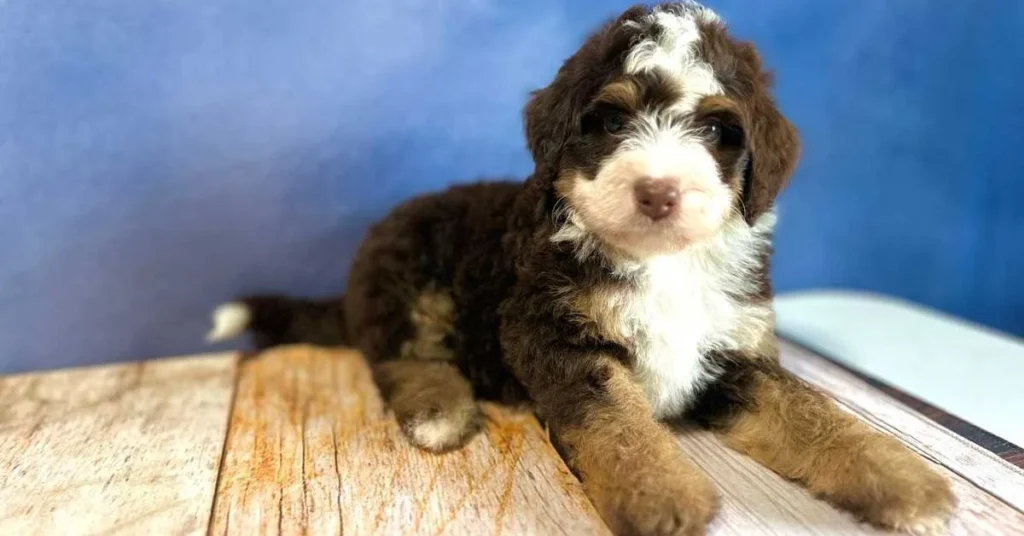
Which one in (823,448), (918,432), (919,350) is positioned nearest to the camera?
(823,448)

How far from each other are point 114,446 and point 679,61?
74.7 inches

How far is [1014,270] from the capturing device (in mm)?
3650

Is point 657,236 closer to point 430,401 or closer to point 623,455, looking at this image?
point 623,455

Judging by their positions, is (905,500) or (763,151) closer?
(905,500)

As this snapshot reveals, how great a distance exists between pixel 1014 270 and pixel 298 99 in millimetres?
3463

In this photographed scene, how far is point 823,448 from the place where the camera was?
180cm

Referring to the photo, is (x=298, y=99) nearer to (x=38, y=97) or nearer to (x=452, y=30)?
(x=452, y=30)

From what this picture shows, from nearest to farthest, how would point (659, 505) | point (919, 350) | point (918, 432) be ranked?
point (659, 505)
point (918, 432)
point (919, 350)

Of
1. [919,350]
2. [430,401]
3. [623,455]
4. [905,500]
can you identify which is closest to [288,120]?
[430,401]

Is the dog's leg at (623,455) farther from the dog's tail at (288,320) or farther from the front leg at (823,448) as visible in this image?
the dog's tail at (288,320)

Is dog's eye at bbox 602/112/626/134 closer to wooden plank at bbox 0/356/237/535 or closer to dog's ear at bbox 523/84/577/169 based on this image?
dog's ear at bbox 523/84/577/169

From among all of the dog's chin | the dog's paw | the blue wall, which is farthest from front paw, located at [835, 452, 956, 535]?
the blue wall

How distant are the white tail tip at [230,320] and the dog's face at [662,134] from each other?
138 cm

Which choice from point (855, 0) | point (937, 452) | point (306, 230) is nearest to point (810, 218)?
point (855, 0)
